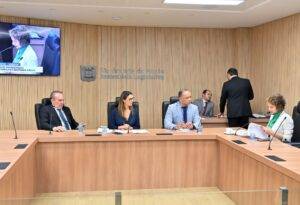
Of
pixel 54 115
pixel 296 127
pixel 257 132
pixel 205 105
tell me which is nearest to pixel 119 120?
pixel 54 115

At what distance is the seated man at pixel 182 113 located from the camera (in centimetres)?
542

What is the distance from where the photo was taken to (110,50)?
859cm

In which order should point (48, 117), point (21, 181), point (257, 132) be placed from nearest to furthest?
point (21, 181)
point (257, 132)
point (48, 117)

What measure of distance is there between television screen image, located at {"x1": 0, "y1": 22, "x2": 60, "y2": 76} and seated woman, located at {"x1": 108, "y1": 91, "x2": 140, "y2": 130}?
2.87 meters

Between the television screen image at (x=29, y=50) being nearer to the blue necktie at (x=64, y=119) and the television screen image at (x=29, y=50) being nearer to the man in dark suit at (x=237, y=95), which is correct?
the blue necktie at (x=64, y=119)

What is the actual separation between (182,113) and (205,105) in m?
2.82

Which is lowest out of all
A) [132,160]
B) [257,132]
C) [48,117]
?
[132,160]

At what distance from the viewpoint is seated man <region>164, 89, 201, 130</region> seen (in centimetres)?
542

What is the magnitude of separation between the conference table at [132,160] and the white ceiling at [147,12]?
A: 2228 mm

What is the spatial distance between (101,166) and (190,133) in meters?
1.15

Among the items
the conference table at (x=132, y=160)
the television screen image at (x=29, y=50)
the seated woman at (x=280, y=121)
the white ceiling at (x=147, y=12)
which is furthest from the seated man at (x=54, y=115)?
the seated woman at (x=280, y=121)

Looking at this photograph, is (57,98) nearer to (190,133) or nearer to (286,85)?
(190,133)

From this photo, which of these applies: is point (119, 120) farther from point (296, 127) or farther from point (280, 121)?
point (296, 127)

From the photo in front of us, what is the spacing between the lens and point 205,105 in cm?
823
